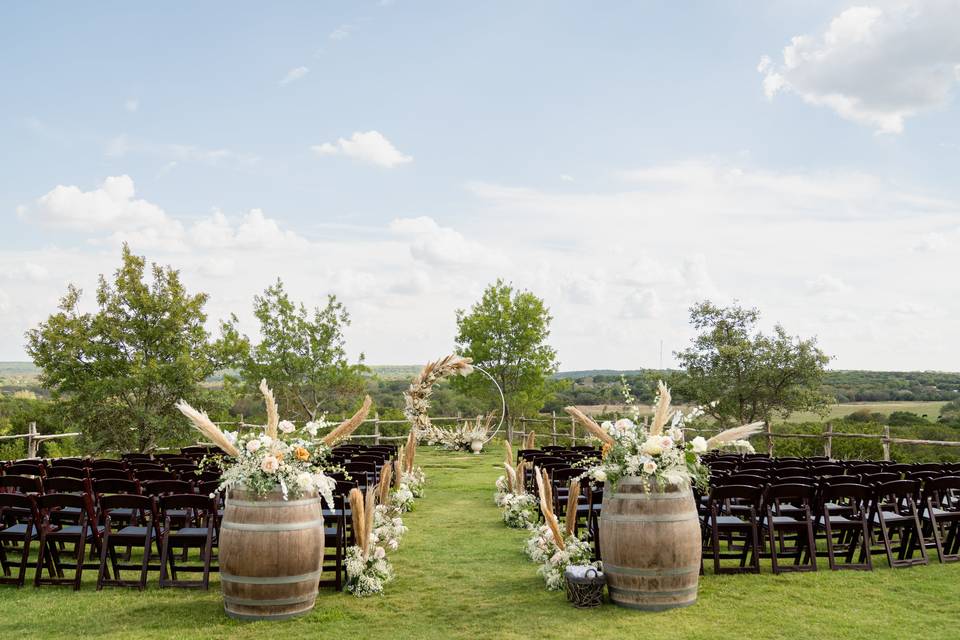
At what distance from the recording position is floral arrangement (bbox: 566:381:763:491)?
7.02m

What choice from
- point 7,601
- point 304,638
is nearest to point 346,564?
point 304,638

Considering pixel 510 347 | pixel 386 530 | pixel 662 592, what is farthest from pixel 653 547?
pixel 510 347

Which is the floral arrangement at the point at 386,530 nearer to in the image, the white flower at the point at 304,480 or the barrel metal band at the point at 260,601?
the barrel metal band at the point at 260,601

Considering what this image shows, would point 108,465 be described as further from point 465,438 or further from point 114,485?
point 465,438

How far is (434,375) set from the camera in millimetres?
23344

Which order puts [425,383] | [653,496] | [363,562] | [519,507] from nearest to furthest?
[653,496], [363,562], [519,507], [425,383]

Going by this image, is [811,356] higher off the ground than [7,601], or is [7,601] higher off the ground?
[811,356]

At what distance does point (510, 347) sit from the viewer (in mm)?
36125

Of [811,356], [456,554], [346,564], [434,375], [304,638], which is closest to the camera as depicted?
[304,638]

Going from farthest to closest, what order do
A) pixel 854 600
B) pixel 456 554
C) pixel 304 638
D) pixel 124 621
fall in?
pixel 456 554
pixel 854 600
pixel 124 621
pixel 304 638

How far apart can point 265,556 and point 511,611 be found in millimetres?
2201

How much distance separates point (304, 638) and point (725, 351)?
2471 centimetres

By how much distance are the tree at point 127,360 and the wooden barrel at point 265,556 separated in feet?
45.4

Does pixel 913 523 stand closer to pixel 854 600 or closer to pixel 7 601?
pixel 854 600
